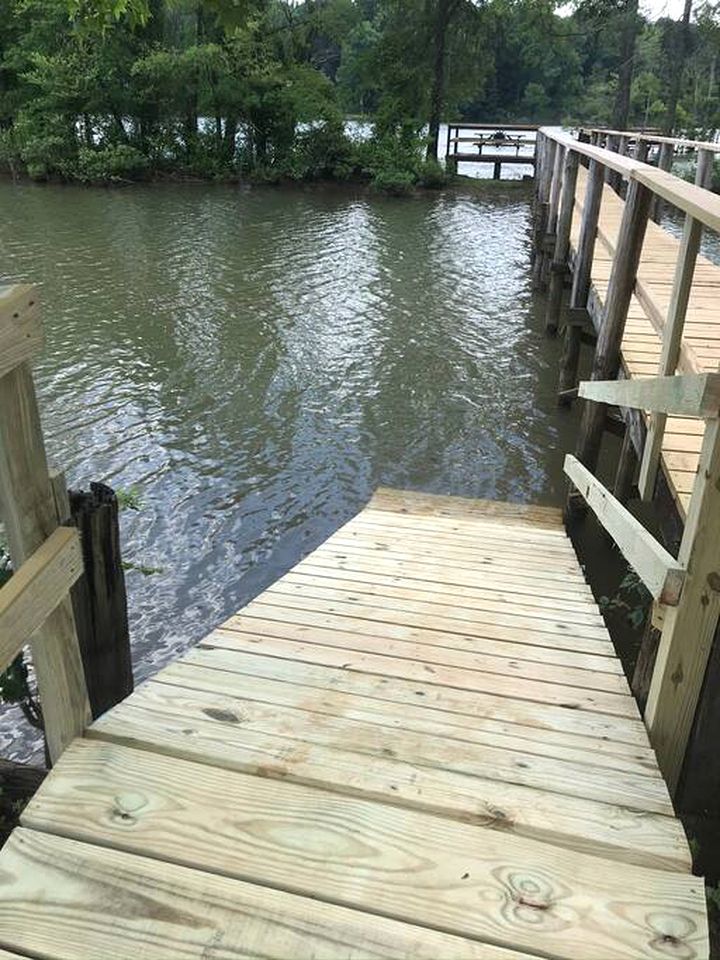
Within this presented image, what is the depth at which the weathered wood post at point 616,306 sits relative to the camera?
15.3ft

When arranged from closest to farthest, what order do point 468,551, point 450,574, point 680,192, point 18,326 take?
point 18,326, point 680,192, point 450,574, point 468,551

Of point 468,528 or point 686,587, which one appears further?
point 468,528

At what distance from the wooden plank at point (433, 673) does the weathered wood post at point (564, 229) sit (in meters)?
7.37

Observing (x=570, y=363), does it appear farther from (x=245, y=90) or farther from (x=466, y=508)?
(x=245, y=90)

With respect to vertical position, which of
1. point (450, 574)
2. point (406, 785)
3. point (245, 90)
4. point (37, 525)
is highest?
point (245, 90)

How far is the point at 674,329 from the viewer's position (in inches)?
137

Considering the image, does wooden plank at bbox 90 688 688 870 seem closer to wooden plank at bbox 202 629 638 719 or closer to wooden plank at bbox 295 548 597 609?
wooden plank at bbox 202 629 638 719

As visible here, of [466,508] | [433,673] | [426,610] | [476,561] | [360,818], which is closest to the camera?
[360,818]

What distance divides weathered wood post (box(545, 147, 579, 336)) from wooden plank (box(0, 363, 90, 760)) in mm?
8090

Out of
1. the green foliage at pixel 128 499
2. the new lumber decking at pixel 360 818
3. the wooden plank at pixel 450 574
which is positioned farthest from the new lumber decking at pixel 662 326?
the green foliage at pixel 128 499

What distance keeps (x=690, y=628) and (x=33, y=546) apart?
1676 millimetres

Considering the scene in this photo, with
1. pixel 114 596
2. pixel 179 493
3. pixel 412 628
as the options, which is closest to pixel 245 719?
pixel 114 596

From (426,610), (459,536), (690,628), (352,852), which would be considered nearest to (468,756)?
(352,852)

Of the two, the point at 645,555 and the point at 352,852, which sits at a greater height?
the point at 645,555
